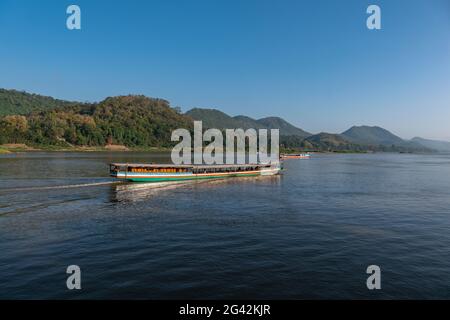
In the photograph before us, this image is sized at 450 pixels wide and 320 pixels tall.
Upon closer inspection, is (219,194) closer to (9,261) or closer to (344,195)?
(344,195)

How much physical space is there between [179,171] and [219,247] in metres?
53.6

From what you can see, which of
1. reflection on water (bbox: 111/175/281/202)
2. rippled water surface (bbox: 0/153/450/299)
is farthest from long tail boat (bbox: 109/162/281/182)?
rippled water surface (bbox: 0/153/450/299)

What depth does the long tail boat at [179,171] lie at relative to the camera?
236 feet

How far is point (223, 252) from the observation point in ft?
90.5

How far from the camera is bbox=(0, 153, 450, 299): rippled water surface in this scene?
20.9 metres

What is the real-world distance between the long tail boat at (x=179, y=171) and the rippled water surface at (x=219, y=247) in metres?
17.8

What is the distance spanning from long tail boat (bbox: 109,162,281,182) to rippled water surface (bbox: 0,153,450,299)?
Result: 1780cm

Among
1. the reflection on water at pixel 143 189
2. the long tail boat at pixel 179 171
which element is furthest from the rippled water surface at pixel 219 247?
the long tail boat at pixel 179 171

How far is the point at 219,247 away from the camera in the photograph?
2888 centimetres

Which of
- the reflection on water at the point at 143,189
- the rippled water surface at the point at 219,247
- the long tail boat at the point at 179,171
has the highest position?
the long tail boat at the point at 179,171

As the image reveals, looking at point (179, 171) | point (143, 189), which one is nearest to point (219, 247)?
point (143, 189)

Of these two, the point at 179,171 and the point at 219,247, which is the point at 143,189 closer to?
the point at 179,171

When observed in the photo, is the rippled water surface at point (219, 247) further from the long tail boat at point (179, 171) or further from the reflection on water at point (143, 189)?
the long tail boat at point (179, 171)
